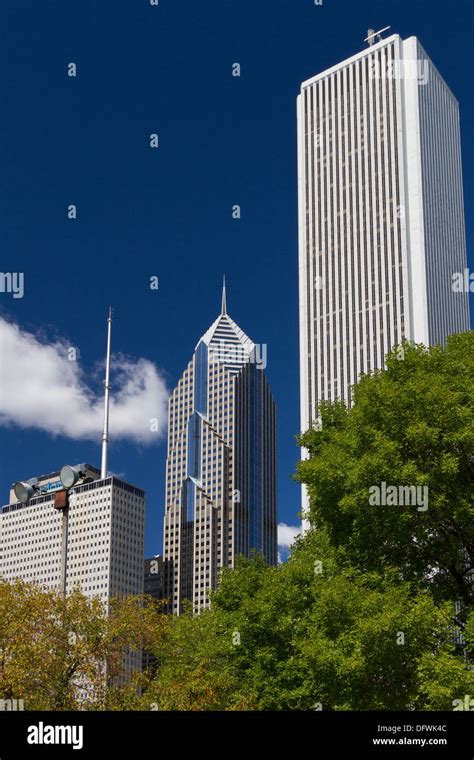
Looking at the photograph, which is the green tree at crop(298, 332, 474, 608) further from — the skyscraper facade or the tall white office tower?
the skyscraper facade

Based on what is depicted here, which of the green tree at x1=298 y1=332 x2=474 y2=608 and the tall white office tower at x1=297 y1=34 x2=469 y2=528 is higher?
the tall white office tower at x1=297 y1=34 x2=469 y2=528

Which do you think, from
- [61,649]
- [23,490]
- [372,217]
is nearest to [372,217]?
[372,217]

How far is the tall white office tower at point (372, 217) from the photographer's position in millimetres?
108250

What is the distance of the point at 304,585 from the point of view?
34.5 metres

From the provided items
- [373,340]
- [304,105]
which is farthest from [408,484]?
[304,105]

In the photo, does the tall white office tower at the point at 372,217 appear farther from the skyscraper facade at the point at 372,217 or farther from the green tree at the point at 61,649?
the green tree at the point at 61,649

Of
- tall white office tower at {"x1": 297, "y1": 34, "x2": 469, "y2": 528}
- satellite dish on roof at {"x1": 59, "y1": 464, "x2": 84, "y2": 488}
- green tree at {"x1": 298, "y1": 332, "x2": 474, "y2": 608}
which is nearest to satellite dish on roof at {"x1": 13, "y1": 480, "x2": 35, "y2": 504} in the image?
satellite dish on roof at {"x1": 59, "y1": 464, "x2": 84, "y2": 488}

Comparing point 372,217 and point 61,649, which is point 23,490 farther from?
point 372,217

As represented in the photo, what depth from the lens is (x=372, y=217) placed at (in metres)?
112

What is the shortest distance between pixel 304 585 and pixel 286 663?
2.73m

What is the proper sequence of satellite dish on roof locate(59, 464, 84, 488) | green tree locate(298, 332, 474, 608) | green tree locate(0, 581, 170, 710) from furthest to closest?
satellite dish on roof locate(59, 464, 84, 488) < green tree locate(0, 581, 170, 710) < green tree locate(298, 332, 474, 608)

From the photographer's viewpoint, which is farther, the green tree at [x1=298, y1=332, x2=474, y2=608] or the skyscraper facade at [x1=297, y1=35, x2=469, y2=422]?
the skyscraper facade at [x1=297, y1=35, x2=469, y2=422]

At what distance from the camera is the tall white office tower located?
4262 inches
